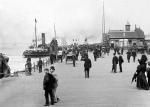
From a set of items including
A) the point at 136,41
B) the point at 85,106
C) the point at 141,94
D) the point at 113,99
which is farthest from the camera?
the point at 136,41

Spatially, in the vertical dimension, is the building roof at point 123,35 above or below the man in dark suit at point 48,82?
above

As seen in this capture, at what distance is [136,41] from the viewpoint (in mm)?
115500

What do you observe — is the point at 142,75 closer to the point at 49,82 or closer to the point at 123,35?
the point at 49,82

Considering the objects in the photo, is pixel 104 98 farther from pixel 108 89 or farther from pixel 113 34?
A: pixel 113 34

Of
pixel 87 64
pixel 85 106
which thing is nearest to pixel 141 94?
pixel 85 106

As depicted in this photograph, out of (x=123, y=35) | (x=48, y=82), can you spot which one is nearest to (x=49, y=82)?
(x=48, y=82)

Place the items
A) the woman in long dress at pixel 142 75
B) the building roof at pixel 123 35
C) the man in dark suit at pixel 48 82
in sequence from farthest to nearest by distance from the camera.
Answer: the building roof at pixel 123 35
the woman in long dress at pixel 142 75
the man in dark suit at pixel 48 82

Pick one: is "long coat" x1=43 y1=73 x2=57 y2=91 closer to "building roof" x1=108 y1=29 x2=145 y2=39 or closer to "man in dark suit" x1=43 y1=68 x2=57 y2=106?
"man in dark suit" x1=43 y1=68 x2=57 y2=106

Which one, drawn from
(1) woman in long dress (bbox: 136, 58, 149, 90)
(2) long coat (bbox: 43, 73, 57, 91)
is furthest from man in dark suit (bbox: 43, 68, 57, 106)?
(1) woman in long dress (bbox: 136, 58, 149, 90)

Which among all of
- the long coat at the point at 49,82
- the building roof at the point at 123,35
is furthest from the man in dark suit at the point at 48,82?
the building roof at the point at 123,35

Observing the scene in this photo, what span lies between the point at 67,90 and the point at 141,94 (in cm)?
394

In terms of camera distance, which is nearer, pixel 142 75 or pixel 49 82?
pixel 49 82

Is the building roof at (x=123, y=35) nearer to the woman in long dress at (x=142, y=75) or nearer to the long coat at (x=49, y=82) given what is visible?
the woman in long dress at (x=142, y=75)

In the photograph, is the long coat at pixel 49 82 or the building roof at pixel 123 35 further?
the building roof at pixel 123 35
